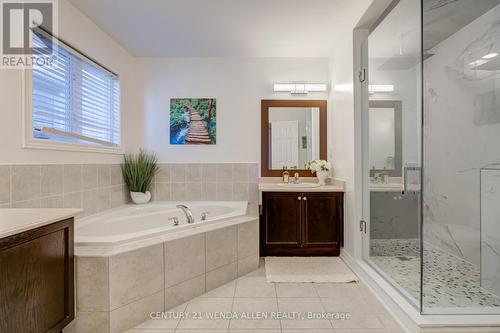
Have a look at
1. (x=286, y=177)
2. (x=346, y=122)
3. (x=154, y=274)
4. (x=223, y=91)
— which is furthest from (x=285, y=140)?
(x=154, y=274)

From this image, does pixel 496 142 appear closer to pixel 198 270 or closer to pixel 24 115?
pixel 198 270

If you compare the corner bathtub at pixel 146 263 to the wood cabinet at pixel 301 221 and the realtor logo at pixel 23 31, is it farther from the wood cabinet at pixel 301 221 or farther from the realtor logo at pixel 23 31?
the realtor logo at pixel 23 31

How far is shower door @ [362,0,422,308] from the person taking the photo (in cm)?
220

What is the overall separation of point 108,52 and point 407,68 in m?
2.97

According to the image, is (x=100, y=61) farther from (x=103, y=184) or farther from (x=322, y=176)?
(x=322, y=176)

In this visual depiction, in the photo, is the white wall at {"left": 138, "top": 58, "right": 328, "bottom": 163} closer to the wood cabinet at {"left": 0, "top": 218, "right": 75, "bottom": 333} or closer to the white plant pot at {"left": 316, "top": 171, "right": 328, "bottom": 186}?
the white plant pot at {"left": 316, "top": 171, "right": 328, "bottom": 186}

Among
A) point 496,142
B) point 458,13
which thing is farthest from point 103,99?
point 496,142

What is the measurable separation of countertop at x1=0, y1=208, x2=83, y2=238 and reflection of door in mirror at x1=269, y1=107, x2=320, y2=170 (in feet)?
7.69

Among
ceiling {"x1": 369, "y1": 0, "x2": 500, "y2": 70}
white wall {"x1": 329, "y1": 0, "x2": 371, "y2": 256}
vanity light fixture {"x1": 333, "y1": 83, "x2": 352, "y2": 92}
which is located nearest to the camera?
ceiling {"x1": 369, "y1": 0, "x2": 500, "y2": 70}

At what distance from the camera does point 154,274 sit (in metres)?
1.78

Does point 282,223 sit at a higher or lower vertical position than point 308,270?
higher

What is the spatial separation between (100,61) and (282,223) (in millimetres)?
2528

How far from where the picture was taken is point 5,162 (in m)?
1.66

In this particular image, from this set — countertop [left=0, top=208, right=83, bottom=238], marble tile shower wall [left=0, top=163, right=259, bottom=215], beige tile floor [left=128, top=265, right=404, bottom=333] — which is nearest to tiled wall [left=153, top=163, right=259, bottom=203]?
marble tile shower wall [left=0, top=163, right=259, bottom=215]
